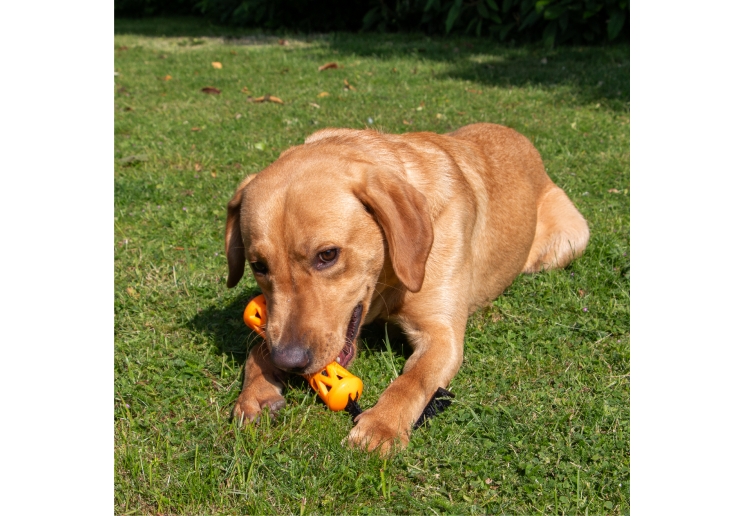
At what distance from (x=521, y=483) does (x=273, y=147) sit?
602 centimetres

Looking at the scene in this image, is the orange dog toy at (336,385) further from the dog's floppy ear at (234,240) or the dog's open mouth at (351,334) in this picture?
the dog's floppy ear at (234,240)

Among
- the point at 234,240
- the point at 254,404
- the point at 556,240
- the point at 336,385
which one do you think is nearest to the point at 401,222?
the point at 336,385

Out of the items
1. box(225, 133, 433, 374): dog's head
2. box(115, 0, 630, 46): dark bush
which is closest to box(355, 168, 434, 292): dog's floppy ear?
box(225, 133, 433, 374): dog's head

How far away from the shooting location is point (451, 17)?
16.6 metres

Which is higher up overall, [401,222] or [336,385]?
[401,222]

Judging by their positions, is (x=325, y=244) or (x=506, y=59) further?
(x=506, y=59)

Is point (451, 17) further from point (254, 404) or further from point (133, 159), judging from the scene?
point (254, 404)

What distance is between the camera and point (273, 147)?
27.5 feet

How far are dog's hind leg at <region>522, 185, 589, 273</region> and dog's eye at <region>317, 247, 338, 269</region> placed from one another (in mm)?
2417

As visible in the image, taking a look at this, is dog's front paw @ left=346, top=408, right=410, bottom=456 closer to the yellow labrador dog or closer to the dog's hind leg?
the yellow labrador dog

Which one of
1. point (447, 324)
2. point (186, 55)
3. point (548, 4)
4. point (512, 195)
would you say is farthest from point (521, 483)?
point (186, 55)

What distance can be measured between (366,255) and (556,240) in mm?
2379

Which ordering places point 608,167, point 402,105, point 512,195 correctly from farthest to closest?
point 402,105 → point 608,167 → point 512,195

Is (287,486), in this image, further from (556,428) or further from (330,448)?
(556,428)
